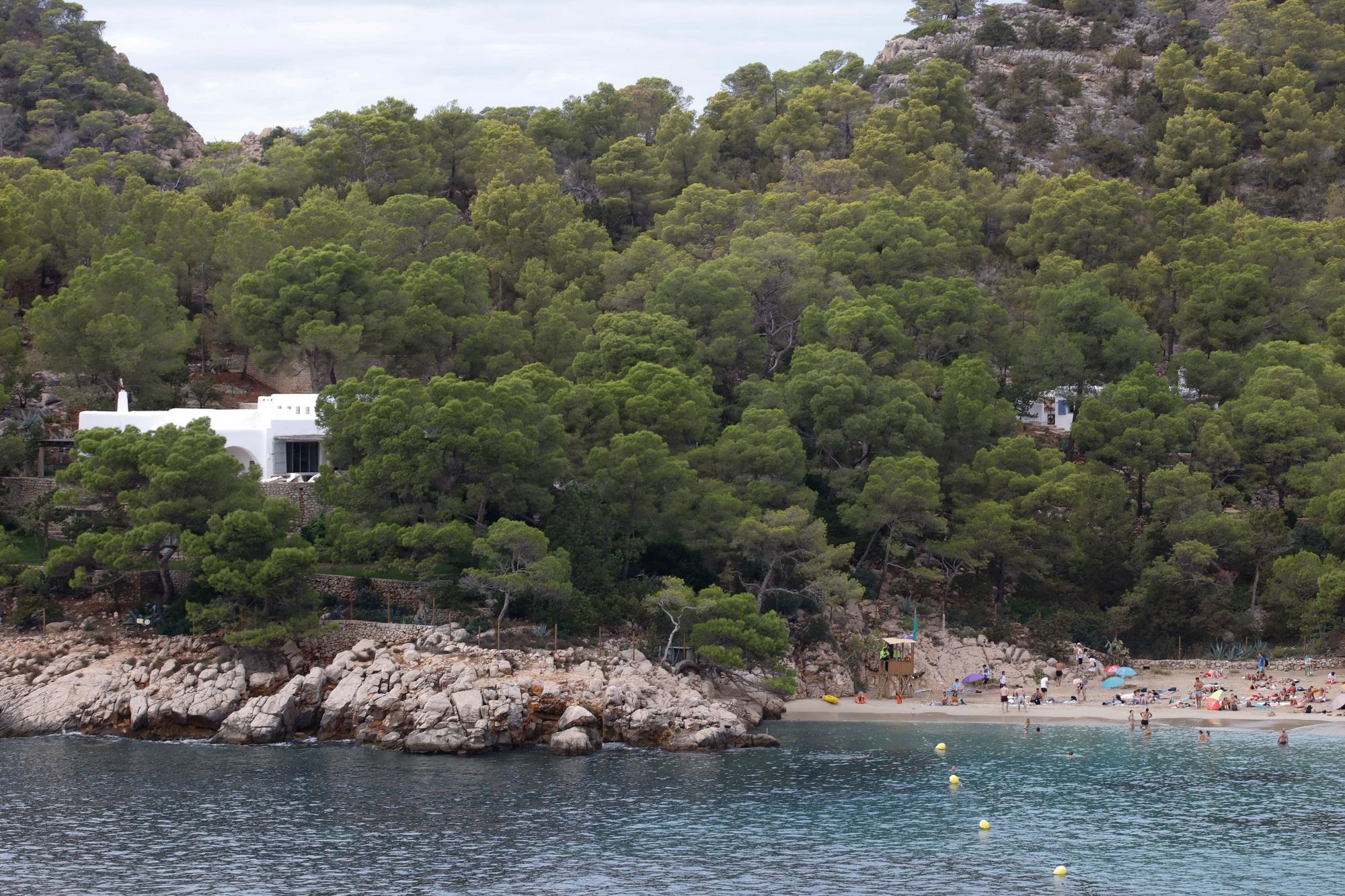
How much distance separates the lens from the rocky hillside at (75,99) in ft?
351

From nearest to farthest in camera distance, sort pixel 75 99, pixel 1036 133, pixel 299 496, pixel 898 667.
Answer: pixel 898 667, pixel 299 496, pixel 1036 133, pixel 75 99

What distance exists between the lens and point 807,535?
176ft

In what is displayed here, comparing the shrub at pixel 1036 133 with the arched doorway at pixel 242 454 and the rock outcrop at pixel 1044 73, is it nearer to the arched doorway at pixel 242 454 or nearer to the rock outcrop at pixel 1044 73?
the rock outcrop at pixel 1044 73

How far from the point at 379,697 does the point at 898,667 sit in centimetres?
1974

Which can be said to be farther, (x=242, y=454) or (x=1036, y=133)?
(x=1036, y=133)

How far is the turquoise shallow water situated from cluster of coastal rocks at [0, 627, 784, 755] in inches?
40.9

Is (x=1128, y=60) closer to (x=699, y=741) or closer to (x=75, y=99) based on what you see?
(x=75, y=99)

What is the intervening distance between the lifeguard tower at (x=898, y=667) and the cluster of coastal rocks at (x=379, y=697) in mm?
7593

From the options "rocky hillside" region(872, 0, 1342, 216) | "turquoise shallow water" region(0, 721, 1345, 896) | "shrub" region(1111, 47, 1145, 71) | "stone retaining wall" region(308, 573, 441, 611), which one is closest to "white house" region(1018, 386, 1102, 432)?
"rocky hillside" region(872, 0, 1342, 216)

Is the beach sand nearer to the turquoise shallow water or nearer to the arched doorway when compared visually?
the turquoise shallow water

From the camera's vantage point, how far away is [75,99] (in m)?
112

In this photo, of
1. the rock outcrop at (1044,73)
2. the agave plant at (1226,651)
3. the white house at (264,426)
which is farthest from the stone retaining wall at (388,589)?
the rock outcrop at (1044,73)

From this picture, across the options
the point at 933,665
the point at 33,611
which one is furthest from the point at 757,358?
the point at 33,611

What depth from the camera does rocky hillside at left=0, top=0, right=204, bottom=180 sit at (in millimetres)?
106875
